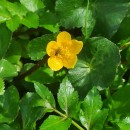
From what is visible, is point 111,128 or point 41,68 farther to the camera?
point 41,68

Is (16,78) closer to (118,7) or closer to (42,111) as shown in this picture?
(42,111)

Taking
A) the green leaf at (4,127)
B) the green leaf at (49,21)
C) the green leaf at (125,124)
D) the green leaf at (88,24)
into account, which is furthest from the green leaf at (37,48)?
the green leaf at (125,124)

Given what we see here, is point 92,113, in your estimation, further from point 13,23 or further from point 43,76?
point 13,23

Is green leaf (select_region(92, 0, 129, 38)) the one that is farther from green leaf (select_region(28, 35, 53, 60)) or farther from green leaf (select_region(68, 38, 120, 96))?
green leaf (select_region(28, 35, 53, 60))

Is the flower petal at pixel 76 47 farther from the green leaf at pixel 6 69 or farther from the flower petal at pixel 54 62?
the green leaf at pixel 6 69

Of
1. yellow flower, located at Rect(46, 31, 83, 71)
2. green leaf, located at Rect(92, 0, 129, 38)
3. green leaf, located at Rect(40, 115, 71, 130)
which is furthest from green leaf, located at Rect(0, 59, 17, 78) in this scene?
green leaf, located at Rect(92, 0, 129, 38)

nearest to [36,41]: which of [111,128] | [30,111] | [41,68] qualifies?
[41,68]

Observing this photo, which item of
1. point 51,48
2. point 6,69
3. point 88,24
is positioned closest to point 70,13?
point 88,24

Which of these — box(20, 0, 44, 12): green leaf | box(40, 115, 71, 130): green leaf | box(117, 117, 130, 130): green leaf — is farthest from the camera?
box(20, 0, 44, 12): green leaf
